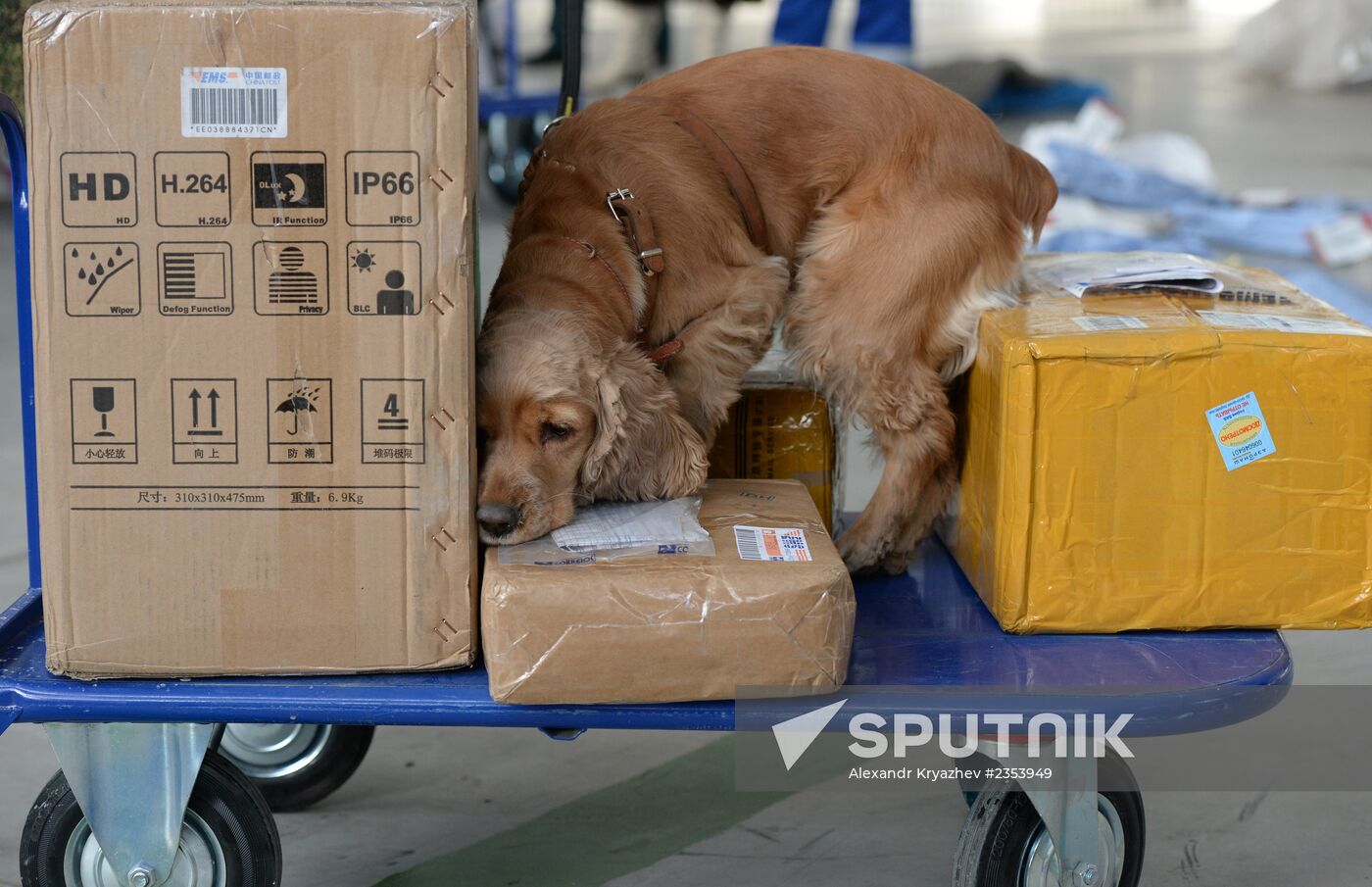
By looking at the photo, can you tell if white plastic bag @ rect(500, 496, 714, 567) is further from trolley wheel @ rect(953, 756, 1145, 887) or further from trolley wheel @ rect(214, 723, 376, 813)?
trolley wheel @ rect(214, 723, 376, 813)

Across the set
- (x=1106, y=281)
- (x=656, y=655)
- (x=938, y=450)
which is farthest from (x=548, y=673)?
(x=1106, y=281)

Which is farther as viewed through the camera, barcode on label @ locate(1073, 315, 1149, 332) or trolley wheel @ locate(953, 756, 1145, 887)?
barcode on label @ locate(1073, 315, 1149, 332)

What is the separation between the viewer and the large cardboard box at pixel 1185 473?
7.63 feet

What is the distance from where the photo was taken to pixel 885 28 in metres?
7.54

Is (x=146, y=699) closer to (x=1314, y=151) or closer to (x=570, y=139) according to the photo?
(x=570, y=139)

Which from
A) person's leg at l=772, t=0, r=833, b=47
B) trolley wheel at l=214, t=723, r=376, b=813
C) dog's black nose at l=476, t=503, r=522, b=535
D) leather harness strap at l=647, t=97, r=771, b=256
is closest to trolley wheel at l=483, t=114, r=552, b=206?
person's leg at l=772, t=0, r=833, b=47

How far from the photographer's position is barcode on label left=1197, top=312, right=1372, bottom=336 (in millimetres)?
2377

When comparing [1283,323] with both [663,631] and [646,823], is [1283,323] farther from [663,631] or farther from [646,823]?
[646,823]

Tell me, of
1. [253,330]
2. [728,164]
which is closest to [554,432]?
[253,330]

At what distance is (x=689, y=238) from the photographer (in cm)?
271

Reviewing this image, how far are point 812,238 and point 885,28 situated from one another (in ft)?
16.7

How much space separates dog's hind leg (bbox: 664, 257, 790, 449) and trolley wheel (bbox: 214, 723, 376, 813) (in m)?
0.95

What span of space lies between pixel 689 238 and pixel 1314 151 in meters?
7.73

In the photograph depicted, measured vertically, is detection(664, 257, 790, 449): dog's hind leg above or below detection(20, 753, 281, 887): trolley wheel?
above
